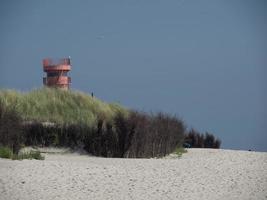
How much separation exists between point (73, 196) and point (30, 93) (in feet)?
48.3

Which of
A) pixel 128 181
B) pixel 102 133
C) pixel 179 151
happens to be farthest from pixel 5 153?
pixel 179 151

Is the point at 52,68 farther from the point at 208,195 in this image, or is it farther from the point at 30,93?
the point at 208,195

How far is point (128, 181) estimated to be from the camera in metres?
12.0

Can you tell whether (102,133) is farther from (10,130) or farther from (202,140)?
(202,140)

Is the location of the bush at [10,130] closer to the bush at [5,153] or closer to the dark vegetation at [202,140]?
the bush at [5,153]

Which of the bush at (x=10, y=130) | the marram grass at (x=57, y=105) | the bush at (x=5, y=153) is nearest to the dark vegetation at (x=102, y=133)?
the bush at (x=10, y=130)

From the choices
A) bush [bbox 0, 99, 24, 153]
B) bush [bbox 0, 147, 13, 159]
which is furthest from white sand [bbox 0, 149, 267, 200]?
bush [bbox 0, 99, 24, 153]

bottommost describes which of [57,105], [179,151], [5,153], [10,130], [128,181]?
[128,181]

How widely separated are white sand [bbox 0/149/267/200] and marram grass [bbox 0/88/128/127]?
824 cm

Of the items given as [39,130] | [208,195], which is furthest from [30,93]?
[208,195]

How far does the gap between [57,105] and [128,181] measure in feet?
40.2

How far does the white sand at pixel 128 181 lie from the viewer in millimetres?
10719

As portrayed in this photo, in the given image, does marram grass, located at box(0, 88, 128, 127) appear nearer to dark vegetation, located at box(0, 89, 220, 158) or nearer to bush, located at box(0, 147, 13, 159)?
dark vegetation, located at box(0, 89, 220, 158)

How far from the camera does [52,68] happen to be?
114ft
